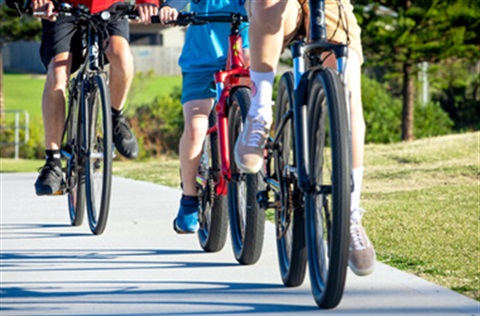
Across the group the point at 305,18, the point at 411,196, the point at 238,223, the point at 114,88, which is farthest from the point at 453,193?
the point at 305,18

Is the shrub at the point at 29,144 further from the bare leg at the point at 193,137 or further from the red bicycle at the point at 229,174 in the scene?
the red bicycle at the point at 229,174

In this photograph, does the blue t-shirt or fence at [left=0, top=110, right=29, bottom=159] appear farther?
fence at [left=0, top=110, right=29, bottom=159]

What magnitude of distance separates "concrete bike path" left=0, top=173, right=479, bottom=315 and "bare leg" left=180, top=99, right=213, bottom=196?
384 millimetres

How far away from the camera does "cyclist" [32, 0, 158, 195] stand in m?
6.81

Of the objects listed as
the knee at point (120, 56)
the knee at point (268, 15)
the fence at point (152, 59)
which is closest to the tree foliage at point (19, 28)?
the knee at point (120, 56)

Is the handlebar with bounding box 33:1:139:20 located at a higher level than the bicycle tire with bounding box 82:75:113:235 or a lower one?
higher

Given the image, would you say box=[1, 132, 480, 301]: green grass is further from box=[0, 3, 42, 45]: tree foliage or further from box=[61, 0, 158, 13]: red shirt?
box=[0, 3, 42, 45]: tree foliage

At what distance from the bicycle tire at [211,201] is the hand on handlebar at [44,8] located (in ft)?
4.05

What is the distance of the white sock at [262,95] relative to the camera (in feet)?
15.8

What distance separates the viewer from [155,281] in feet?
16.8

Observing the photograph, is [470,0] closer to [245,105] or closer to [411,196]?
[411,196]

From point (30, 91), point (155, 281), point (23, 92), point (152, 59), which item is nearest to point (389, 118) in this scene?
point (155, 281)

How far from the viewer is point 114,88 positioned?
7.02 m

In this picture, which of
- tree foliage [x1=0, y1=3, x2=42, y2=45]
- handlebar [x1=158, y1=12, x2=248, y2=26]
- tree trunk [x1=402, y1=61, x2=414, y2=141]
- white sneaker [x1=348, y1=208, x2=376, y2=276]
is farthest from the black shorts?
tree foliage [x1=0, y1=3, x2=42, y2=45]
